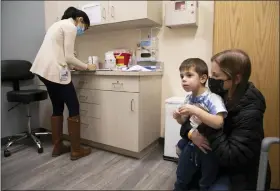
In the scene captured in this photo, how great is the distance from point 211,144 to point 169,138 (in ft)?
3.43

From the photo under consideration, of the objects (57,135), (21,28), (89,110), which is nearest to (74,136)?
(57,135)

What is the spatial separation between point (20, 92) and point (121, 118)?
3.13 feet

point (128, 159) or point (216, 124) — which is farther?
point (128, 159)

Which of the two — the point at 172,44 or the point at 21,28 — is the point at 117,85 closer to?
the point at 172,44

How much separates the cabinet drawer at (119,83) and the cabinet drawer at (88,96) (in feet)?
0.26

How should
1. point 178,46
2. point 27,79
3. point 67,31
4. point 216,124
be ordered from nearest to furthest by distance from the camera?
point 216,124
point 67,31
point 178,46
point 27,79

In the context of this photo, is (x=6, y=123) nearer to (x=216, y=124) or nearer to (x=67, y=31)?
(x=67, y=31)

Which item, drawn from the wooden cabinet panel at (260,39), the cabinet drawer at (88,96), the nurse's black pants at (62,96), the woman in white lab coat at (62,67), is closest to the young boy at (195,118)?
the wooden cabinet panel at (260,39)

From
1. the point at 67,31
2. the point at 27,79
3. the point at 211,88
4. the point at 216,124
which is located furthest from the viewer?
the point at 27,79

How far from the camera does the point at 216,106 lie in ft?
2.00

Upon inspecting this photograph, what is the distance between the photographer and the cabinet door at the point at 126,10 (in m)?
1.66

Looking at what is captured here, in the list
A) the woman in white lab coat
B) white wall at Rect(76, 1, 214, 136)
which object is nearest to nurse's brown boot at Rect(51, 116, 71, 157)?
the woman in white lab coat

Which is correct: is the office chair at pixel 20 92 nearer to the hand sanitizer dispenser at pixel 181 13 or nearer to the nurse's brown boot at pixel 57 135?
the nurse's brown boot at pixel 57 135

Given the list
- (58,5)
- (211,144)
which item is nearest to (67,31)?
Result: (211,144)
